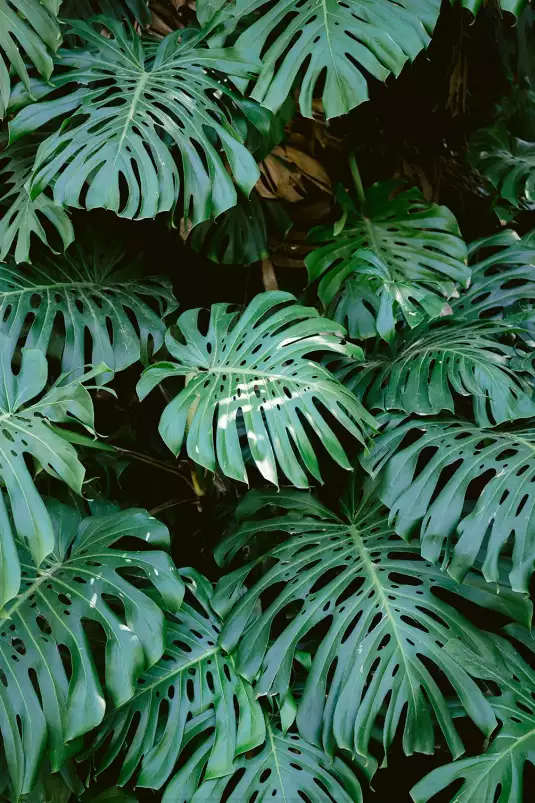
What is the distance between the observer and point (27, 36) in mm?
1264

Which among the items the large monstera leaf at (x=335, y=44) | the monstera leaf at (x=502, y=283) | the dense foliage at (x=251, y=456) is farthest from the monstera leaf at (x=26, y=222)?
the monstera leaf at (x=502, y=283)

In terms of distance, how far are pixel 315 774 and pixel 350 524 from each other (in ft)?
1.34

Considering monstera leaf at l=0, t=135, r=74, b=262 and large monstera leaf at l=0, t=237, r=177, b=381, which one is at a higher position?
monstera leaf at l=0, t=135, r=74, b=262

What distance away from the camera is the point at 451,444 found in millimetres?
1173

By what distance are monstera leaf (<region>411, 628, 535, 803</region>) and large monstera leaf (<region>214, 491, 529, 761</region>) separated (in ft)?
0.09

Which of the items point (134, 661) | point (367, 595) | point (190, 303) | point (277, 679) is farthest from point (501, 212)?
point (134, 661)

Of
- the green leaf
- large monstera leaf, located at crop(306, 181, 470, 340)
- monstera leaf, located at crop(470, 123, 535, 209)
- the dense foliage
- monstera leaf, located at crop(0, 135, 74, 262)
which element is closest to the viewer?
the dense foliage

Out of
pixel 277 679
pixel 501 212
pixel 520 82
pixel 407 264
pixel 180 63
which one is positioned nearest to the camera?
pixel 277 679

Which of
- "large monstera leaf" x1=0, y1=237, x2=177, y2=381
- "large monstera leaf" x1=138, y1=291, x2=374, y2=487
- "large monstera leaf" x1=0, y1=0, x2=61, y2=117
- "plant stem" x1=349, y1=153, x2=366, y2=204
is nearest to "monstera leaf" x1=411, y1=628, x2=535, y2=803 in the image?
"large monstera leaf" x1=138, y1=291, x2=374, y2=487

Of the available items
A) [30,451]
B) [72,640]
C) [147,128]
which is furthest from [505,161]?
[72,640]

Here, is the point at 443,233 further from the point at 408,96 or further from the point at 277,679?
the point at 277,679

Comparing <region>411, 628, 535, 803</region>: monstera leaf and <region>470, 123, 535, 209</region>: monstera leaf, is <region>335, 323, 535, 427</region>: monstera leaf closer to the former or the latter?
<region>411, 628, 535, 803</region>: monstera leaf

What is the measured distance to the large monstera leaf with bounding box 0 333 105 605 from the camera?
0.94 m

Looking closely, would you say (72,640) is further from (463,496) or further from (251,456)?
(463,496)
